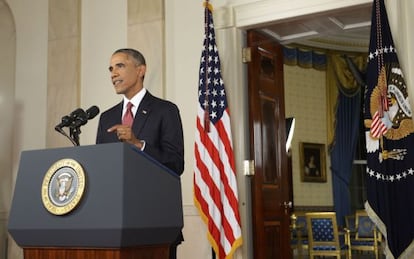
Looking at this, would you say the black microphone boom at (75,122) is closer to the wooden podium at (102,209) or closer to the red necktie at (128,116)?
the wooden podium at (102,209)


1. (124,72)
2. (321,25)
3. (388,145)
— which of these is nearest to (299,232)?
(321,25)

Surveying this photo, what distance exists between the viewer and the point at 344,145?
1188 centimetres

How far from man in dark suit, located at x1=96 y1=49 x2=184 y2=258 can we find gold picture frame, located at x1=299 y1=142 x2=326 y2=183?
28.0 ft

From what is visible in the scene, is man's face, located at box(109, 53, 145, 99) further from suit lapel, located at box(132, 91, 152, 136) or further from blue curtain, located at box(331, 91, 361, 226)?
blue curtain, located at box(331, 91, 361, 226)

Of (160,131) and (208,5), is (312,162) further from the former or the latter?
(160,131)

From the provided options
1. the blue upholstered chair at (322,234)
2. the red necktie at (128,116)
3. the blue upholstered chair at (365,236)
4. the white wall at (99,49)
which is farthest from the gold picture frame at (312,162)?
the red necktie at (128,116)

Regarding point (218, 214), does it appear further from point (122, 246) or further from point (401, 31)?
point (122, 246)

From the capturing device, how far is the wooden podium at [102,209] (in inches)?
92.6

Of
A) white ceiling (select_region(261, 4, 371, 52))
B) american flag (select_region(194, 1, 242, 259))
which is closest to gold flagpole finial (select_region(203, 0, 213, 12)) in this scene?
american flag (select_region(194, 1, 242, 259))

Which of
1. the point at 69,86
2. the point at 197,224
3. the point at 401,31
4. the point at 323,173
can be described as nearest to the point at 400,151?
the point at 401,31

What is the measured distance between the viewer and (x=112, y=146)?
96.1 inches

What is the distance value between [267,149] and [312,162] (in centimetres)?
600

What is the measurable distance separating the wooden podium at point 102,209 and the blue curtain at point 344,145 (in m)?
9.47

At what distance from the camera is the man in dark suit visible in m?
3.16
